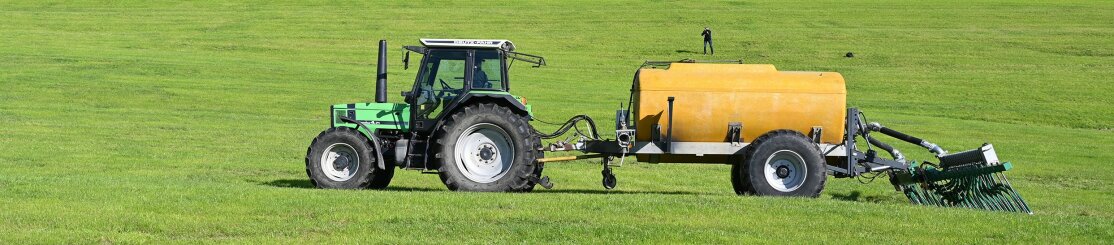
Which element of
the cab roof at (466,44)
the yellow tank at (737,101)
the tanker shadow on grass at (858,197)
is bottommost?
the tanker shadow on grass at (858,197)

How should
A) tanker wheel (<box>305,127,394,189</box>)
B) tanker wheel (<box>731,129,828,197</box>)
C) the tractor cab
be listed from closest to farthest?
tanker wheel (<box>731,129,828,197</box>) < tanker wheel (<box>305,127,394,189</box>) < the tractor cab

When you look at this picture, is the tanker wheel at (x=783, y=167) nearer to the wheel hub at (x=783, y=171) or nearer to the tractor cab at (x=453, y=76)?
the wheel hub at (x=783, y=171)

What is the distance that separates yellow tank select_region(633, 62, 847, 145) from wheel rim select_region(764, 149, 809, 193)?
343 millimetres

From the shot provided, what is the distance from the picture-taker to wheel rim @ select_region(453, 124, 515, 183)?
1587 centimetres

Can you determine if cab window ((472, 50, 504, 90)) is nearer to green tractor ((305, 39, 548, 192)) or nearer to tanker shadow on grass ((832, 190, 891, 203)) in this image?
green tractor ((305, 39, 548, 192))

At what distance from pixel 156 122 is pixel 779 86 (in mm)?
17930

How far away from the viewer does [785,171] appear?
15.5 metres

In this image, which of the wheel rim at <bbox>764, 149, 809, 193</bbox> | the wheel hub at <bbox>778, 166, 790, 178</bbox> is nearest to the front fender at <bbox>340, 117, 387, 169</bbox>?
the wheel rim at <bbox>764, 149, 809, 193</bbox>

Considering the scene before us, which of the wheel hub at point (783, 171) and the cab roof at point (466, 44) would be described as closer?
the wheel hub at point (783, 171)

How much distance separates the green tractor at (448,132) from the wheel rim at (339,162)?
0.4 inches

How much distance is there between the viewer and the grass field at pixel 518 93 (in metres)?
12.1

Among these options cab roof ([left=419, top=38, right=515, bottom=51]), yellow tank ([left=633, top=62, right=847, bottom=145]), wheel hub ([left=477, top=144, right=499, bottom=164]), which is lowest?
wheel hub ([left=477, top=144, right=499, bottom=164])

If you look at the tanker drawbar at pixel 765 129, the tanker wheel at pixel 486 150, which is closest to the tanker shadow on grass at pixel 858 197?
the tanker drawbar at pixel 765 129

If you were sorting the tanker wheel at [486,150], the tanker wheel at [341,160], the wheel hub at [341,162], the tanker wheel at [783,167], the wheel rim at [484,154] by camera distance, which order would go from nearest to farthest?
the tanker wheel at [783,167]
the tanker wheel at [486,150]
the wheel rim at [484,154]
the tanker wheel at [341,160]
the wheel hub at [341,162]
